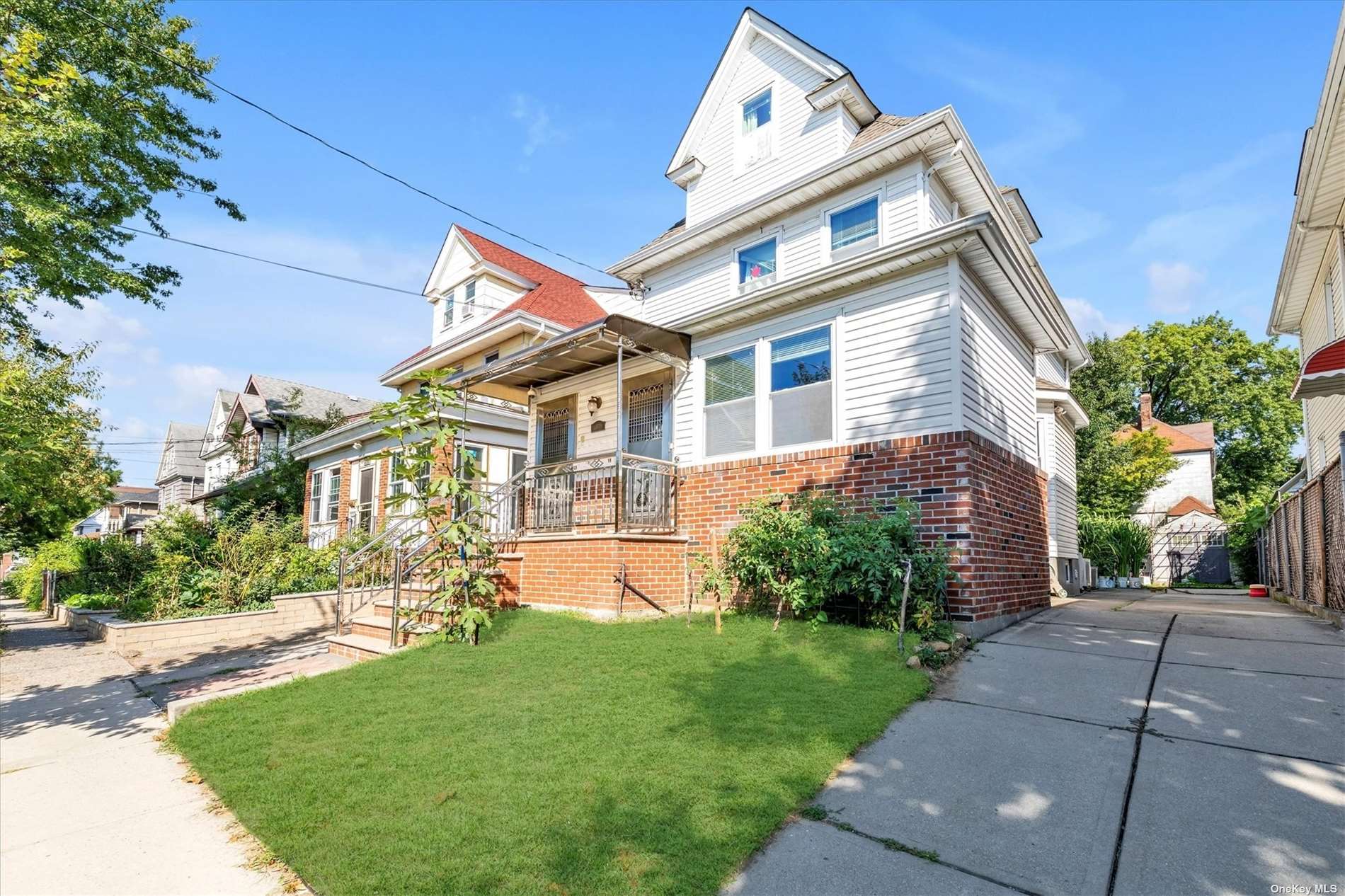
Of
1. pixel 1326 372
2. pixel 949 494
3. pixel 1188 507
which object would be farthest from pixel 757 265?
pixel 1188 507

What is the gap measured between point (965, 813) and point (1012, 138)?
11128mm

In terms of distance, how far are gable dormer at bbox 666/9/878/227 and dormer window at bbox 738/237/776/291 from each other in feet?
3.33

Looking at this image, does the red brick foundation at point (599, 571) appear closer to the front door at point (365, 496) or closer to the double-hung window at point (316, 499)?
the front door at point (365, 496)

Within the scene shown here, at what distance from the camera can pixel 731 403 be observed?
31.1 feet

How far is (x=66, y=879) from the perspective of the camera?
3086 mm

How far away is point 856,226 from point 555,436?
6.88 meters

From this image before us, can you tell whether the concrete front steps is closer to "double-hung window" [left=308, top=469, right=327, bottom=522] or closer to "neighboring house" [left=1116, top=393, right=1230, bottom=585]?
"double-hung window" [left=308, top=469, right=327, bottom=522]

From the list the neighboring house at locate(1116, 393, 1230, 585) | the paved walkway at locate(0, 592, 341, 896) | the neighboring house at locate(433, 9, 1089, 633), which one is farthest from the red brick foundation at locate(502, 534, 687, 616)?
the neighboring house at locate(1116, 393, 1230, 585)

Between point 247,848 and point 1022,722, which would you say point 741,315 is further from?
point 247,848

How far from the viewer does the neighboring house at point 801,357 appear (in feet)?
24.5

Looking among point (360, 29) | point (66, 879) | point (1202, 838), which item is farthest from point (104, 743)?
point (360, 29)

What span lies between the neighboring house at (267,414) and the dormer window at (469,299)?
6468mm

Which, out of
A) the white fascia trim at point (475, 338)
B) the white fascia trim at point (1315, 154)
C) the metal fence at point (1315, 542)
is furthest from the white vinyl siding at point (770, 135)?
the metal fence at point (1315, 542)

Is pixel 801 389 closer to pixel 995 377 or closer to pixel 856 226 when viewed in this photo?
pixel 995 377
